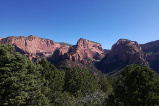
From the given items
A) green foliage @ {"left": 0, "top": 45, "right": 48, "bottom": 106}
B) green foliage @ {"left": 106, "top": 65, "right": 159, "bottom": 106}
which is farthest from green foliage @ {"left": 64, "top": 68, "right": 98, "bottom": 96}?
green foliage @ {"left": 106, "top": 65, "right": 159, "bottom": 106}

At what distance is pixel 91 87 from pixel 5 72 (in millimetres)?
20848

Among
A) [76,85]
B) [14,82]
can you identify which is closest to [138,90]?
[14,82]

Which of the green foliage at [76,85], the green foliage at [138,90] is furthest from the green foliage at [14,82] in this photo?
the green foliage at [76,85]

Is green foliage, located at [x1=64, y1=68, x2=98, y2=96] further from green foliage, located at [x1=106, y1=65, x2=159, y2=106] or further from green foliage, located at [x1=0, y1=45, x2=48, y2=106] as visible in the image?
green foliage, located at [x1=106, y1=65, x2=159, y2=106]

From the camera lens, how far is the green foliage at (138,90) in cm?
1070

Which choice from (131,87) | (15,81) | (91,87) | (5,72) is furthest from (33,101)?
(91,87)

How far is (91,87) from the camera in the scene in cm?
2912

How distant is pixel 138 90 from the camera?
11359 millimetres

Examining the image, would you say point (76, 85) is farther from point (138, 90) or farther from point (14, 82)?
point (138, 90)

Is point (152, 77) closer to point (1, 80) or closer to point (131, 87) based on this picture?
point (131, 87)

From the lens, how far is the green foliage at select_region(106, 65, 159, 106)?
1070 cm

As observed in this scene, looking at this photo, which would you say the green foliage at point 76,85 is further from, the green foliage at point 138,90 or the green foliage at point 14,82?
the green foliage at point 138,90

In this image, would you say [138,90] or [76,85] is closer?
[138,90]

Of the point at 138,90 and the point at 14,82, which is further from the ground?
the point at 14,82
